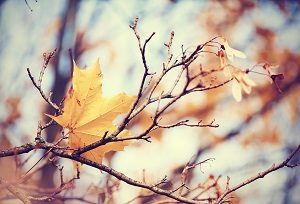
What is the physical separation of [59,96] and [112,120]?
2.20 meters

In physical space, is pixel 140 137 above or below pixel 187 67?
below

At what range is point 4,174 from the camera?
1046 millimetres

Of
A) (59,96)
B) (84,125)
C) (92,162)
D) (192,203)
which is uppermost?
(59,96)

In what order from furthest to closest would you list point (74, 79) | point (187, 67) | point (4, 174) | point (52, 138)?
point (52, 138)
point (4, 174)
point (74, 79)
point (187, 67)

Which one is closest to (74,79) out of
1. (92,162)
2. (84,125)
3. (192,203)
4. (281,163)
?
(84,125)

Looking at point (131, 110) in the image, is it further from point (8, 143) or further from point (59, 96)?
point (59, 96)

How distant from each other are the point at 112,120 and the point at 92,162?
14 centimetres

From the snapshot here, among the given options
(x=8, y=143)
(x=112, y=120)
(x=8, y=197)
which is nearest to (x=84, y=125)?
(x=112, y=120)

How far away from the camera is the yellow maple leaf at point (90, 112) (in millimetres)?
947

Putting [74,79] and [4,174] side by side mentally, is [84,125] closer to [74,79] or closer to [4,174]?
[74,79]

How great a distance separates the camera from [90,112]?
0.99 meters

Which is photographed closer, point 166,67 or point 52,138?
point 166,67

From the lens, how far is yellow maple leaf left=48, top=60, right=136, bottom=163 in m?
0.95

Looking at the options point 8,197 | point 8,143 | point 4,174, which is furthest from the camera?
point 8,143
